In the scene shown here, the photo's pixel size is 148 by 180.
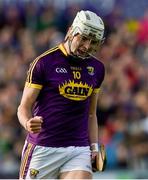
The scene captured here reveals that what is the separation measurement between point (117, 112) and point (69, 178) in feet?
18.6

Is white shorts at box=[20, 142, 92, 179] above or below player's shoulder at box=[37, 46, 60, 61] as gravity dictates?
below

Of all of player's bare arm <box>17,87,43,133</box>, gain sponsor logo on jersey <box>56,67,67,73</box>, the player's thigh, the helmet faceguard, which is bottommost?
the player's thigh

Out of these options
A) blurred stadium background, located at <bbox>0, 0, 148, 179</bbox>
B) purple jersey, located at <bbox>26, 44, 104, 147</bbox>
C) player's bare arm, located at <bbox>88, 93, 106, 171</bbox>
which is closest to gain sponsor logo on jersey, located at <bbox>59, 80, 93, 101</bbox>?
purple jersey, located at <bbox>26, 44, 104, 147</bbox>

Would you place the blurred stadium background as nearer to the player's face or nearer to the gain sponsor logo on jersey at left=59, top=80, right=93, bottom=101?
the gain sponsor logo on jersey at left=59, top=80, right=93, bottom=101

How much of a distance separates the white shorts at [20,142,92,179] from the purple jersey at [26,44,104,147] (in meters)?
0.05

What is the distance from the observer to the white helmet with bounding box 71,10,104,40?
6883 millimetres

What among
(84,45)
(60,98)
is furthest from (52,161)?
(84,45)

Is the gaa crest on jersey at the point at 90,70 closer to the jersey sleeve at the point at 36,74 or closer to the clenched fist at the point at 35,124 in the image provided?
the jersey sleeve at the point at 36,74

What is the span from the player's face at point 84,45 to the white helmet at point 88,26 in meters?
0.04

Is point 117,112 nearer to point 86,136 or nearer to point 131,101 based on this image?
point 131,101

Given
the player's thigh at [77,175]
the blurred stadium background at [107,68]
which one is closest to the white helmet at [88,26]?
the player's thigh at [77,175]

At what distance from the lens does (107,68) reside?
44.4 feet

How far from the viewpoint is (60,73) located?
22.8 feet

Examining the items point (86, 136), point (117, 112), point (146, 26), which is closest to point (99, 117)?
point (117, 112)
